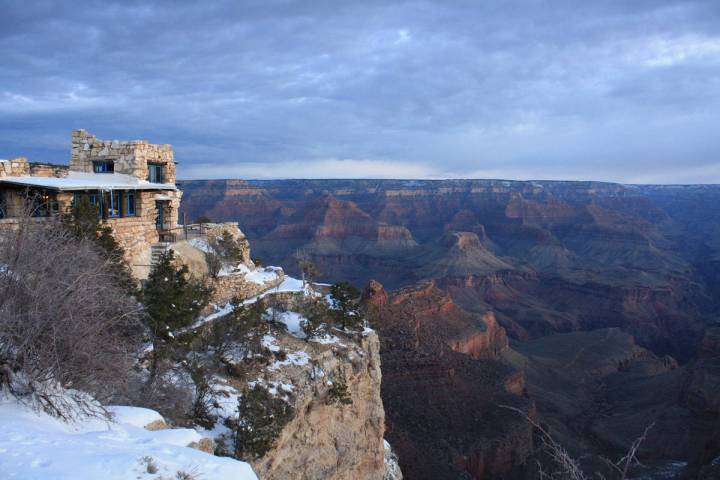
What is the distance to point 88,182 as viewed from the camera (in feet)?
72.2

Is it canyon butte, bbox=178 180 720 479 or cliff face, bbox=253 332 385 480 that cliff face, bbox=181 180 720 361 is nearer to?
canyon butte, bbox=178 180 720 479

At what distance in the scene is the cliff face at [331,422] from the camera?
18.6m

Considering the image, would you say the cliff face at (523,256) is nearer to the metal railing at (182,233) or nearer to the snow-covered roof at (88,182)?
the metal railing at (182,233)

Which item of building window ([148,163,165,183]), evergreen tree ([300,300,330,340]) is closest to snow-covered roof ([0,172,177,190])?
building window ([148,163,165,183])

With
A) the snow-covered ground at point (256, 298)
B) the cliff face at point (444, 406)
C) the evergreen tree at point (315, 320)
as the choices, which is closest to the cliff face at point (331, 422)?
the evergreen tree at point (315, 320)

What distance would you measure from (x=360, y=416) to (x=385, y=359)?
18540mm

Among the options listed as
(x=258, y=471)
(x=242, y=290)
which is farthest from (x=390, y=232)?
(x=258, y=471)

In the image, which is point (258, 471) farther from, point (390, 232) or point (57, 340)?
point (390, 232)

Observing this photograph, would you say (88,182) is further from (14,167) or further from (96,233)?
(96,233)

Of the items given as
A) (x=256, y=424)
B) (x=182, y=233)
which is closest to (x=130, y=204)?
Result: (x=182, y=233)

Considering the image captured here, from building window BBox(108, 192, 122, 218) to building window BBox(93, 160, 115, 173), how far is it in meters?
2.80

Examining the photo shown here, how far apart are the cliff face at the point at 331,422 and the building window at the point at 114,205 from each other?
917cm

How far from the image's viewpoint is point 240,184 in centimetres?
18412

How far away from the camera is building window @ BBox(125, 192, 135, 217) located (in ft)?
77.0
